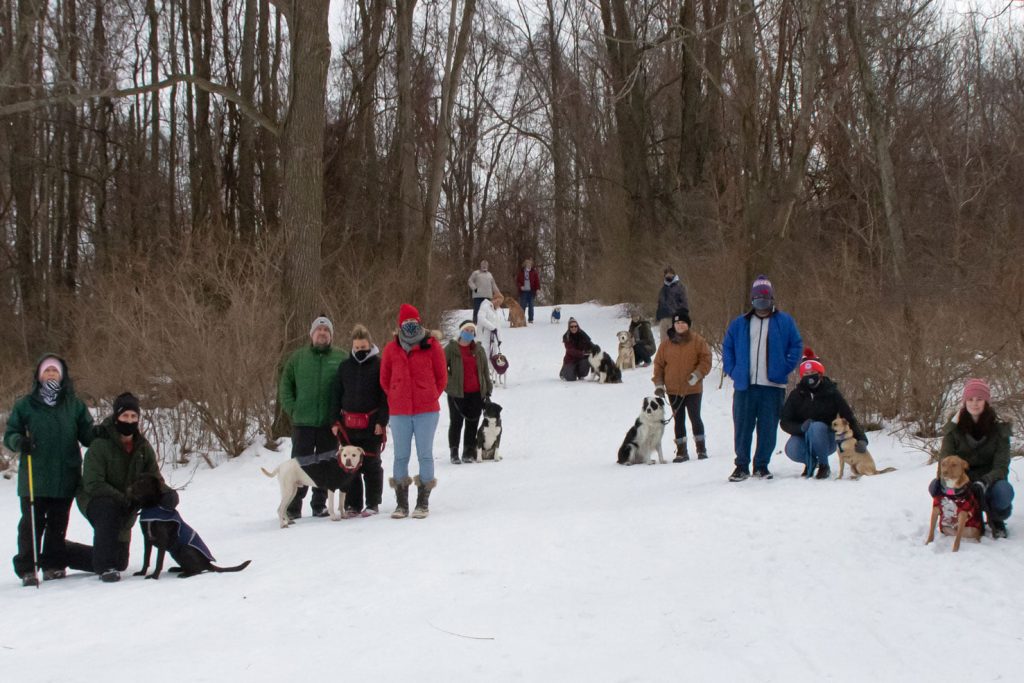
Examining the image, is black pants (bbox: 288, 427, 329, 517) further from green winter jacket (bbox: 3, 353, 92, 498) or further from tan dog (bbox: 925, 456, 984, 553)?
tan dog (bbox: 925, 456, 984, 553)

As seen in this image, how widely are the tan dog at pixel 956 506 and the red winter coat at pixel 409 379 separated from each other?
4112mm

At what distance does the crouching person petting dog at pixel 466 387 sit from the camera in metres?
12.4

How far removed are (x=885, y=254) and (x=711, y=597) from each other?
1557cm

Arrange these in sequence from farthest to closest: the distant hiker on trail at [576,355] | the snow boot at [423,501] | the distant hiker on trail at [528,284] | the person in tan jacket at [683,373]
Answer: the distant hiker on trail at [528,284], the distant hiker on trail at [576,355], the person in tan jacket at [683,373], the snow boot at [423,501]

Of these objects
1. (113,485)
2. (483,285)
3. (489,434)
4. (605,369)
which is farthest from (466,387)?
(483,285)

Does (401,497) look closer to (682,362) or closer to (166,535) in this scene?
(166,535)

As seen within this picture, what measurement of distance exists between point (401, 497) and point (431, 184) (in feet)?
46.6

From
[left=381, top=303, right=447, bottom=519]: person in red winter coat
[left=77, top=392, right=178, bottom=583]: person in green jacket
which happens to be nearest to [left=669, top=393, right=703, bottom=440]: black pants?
[left=381, top=303, right=447, bottom=519]: person in red winter coat

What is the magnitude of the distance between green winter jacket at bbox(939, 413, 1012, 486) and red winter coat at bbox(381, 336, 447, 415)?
4.17 m

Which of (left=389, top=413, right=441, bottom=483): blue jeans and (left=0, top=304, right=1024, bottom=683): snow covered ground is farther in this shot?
(left=389, top=413, right=441, bottom=483): blue jeans

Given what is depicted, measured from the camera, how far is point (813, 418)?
9.22 m

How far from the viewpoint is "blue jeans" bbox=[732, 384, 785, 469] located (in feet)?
30.9

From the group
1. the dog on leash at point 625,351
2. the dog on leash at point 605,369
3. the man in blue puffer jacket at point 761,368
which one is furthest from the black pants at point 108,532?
the dog on leash at point 625,351

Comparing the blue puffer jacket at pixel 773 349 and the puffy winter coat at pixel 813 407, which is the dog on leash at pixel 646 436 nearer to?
the blue puffer jacket at pixel 773 349
